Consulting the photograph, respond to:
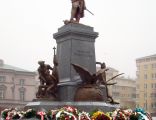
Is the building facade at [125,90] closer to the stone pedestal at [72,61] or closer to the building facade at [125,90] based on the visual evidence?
the building facade at [125,90]

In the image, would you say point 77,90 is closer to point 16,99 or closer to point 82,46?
point 82,46

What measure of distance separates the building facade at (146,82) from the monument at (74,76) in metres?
77.4

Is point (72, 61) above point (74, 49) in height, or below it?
below

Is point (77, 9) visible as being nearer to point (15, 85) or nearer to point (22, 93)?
point (15, 85)

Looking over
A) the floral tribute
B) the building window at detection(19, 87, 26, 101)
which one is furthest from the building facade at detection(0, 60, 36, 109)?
the floral tribute

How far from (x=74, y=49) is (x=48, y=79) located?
65.7 inches

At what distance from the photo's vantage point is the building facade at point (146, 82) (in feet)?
313

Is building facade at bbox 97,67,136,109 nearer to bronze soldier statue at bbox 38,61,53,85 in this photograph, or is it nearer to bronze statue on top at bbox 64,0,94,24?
bronze statue on top at bbox 64,0,94,24

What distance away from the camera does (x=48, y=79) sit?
18.1 meters

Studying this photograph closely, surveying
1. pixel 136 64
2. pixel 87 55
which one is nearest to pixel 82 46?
pixel 87 55

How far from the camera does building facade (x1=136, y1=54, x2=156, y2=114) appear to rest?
9531cm

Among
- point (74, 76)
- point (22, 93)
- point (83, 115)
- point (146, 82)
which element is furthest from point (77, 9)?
point (146, 82)

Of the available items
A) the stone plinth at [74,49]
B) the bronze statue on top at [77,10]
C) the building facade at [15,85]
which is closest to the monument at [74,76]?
the stone plinth at [74,49]

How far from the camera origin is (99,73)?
18328 millimetres
